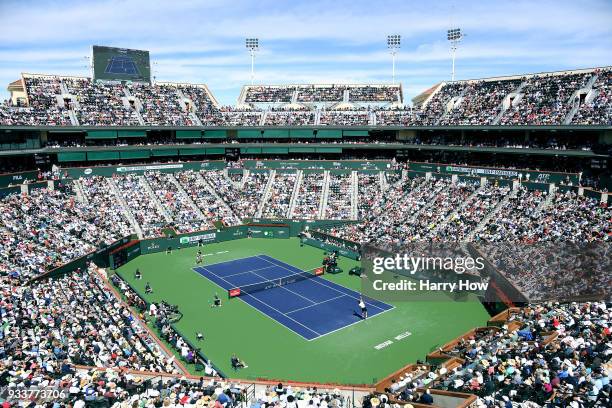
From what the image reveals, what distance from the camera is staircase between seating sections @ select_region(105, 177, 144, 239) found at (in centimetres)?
4528

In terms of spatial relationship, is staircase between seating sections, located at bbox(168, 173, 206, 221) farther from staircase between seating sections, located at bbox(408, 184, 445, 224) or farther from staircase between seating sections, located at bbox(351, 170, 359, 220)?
staircase between seating sections, located at bbox(408, 184, 445, 224)

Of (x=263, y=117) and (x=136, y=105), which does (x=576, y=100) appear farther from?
(x=136, y=105)

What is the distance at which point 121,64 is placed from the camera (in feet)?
200

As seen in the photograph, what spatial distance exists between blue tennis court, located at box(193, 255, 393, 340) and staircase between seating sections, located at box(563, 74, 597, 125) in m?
25.8

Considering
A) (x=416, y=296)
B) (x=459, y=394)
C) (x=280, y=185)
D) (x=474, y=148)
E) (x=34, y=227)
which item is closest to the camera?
(x=459, y=394)

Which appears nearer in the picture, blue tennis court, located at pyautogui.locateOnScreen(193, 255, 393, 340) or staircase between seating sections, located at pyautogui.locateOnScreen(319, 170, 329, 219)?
blue tennis court, located at pyautogui.locateOnScreen(193, 255, 393, 340)

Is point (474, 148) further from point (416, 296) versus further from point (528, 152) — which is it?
point (416, 296)

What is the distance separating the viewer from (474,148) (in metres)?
48.3

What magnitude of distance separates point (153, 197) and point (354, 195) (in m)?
22.7

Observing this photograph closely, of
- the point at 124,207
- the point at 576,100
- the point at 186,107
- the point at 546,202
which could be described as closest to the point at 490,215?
the point at 546,202

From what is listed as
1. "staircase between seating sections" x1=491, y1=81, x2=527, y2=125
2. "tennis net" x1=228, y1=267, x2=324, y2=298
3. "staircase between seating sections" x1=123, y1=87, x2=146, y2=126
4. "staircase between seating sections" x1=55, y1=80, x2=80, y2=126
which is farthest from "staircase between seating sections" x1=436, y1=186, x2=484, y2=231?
"staircase between seating sections" x1=55, y1=80, x2=80, y2=126

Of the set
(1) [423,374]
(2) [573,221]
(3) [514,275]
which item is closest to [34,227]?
(1) [423,374]

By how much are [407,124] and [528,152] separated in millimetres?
16908

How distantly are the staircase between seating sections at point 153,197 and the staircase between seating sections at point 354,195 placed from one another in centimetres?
1959
